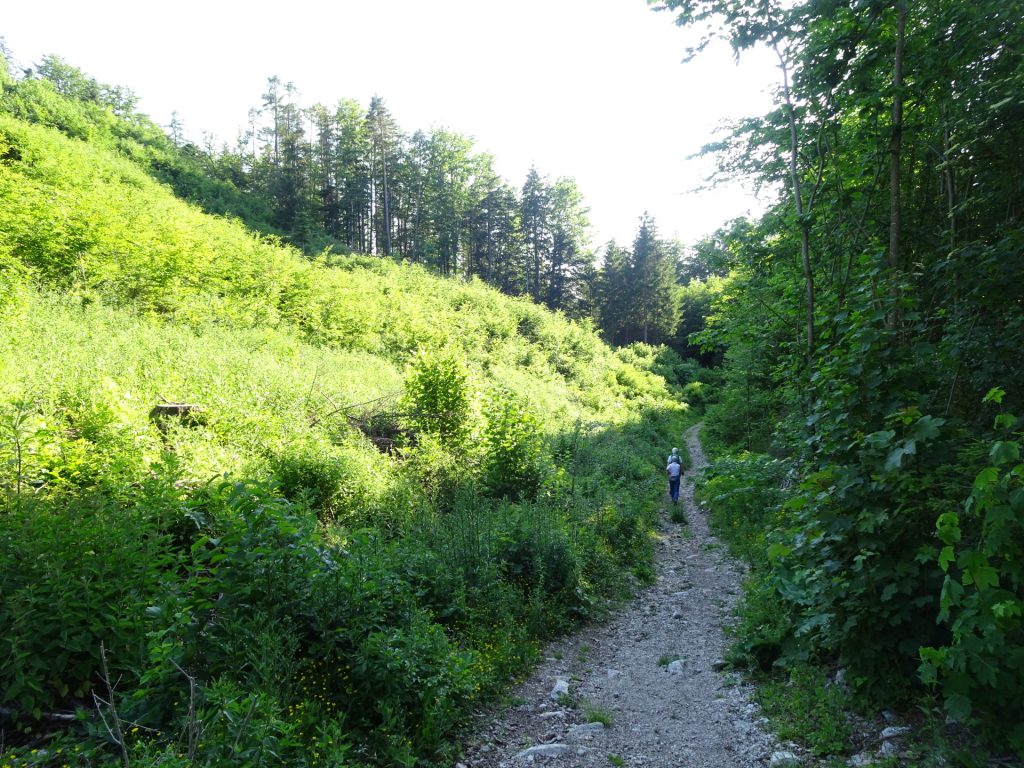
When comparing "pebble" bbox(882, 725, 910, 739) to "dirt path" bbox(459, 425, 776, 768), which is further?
"dirt path" bbox(459, 425, 776, 768)

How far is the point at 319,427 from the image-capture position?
406 inches

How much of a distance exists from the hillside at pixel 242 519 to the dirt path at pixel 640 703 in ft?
1.56

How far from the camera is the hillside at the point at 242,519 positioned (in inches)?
154

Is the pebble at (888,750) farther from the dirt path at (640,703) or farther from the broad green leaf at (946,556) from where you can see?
the broad green leaf at (946,556)

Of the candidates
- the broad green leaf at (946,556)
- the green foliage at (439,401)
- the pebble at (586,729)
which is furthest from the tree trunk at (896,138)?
the green foliage at (439,401)

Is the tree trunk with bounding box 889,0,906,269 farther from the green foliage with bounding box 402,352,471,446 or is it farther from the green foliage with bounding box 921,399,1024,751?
the green foliage with bounding box 402,352,471,446

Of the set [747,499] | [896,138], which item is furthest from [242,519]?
[747,499]

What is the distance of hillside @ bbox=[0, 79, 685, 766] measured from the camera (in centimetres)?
390

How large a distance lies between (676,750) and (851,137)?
297 inches

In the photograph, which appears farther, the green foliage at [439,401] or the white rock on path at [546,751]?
the green foliage at [439,401]

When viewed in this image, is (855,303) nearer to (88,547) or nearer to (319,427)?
(88,547)

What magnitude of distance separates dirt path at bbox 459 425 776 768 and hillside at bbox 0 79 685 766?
1.56ft

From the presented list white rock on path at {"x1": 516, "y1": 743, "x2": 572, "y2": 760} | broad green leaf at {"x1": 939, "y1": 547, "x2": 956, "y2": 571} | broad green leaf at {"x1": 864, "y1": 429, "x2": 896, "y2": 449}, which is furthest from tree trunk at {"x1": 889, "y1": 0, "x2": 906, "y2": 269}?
white rock on path at {"x1": 516, "y1": 743, "x2": 572, "y2": 760}

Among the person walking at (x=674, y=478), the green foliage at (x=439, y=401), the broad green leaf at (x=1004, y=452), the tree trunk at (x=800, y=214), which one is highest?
the tree trunk at (x=800, y=214)
